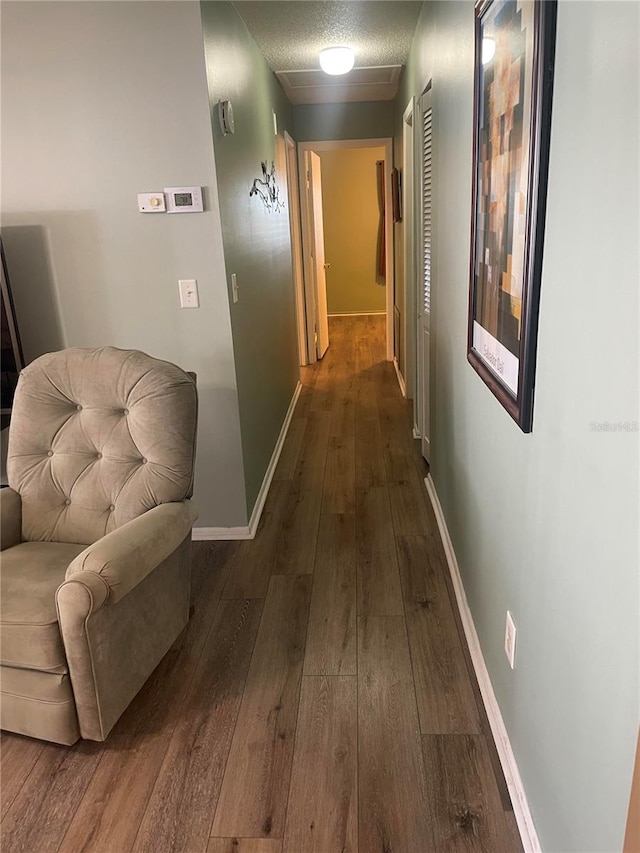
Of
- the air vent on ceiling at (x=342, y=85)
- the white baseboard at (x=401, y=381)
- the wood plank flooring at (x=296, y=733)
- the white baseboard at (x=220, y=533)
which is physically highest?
the air vent on ceiling at (x=342, y=85)

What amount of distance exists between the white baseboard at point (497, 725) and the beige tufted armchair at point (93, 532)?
102 centimetres

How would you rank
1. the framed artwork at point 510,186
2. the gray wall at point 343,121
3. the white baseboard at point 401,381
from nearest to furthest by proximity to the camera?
1. the framed artwork at point 510,186
2. the white baseboard at point 401,381
3. the gray wall at point 343,121

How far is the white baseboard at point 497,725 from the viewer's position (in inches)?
56.9

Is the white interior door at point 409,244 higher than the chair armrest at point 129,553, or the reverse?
the white interior door at point 409,244

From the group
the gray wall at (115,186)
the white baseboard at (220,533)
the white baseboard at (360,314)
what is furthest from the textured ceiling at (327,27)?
the white baseboard at (360,314)

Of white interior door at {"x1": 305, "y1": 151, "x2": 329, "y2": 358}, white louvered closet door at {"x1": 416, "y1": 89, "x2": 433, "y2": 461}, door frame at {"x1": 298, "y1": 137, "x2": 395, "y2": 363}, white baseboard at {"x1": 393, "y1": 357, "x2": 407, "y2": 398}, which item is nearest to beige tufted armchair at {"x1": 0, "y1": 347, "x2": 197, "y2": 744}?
white louvered closet door at {"x1": 416, "y1": 89, "x2": 433, "y2": 461}

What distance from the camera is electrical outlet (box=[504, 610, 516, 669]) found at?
1559 millimetres

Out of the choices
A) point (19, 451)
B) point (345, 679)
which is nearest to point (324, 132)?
point (19, 451)

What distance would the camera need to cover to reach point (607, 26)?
35.1 inches

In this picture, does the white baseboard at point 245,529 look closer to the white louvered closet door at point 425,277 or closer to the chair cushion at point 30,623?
the white louvered closet door at point 425,277

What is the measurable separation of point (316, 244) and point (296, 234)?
71 centimetres

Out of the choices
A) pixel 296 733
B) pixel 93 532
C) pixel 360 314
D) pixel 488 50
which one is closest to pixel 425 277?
pixel 488 50

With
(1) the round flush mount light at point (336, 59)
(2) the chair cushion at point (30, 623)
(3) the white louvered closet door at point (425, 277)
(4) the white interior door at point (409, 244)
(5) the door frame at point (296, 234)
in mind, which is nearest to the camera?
(2) the chair cushion at point (30, 623)

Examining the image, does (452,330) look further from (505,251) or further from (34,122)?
(34,122)
